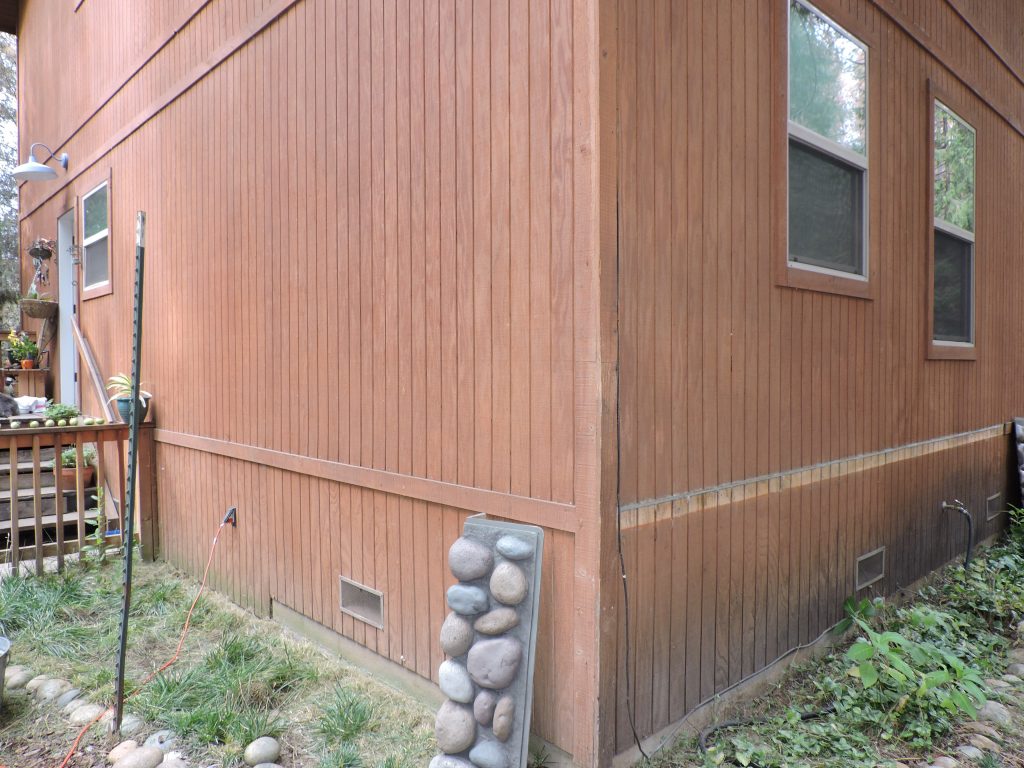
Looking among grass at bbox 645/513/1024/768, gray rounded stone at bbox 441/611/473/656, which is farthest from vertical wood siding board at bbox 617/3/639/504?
grass at bbox 645/513/1024/768

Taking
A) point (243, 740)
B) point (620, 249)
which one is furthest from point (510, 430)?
point (243, 740)

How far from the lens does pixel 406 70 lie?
9.66 feet

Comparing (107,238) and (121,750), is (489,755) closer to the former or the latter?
(121,750)

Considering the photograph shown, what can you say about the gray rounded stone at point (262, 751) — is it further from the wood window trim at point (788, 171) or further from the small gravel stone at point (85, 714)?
the wood window trim at point (788, 171)

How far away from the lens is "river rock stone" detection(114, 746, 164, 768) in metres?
2.51

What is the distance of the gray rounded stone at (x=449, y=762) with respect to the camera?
2252 mm

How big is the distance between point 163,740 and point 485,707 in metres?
1.36

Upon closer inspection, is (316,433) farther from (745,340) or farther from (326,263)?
(745,340)

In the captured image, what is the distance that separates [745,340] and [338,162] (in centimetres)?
204

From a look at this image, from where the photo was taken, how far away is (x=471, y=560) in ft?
7.73

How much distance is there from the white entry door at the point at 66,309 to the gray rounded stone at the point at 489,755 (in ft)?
23.4

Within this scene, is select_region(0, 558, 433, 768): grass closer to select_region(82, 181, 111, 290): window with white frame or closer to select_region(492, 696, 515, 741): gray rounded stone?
select_region(492, 696, 515, 741): gray rounded stone

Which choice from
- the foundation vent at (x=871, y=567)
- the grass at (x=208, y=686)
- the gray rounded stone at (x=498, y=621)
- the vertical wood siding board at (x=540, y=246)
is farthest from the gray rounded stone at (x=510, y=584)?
the foundation vent at (x=871, y=567)

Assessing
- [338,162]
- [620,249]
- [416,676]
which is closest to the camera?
[620,249]
